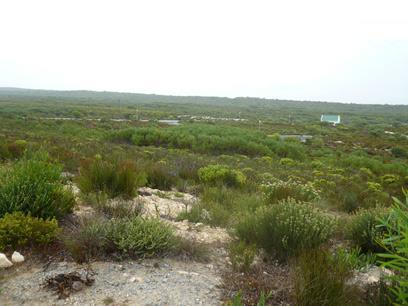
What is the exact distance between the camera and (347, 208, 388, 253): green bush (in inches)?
185

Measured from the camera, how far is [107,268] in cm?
365

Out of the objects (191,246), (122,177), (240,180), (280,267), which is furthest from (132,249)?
(240,180)

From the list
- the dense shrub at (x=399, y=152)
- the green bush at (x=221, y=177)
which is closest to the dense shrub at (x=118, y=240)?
the green bush at (x=221, y=177)

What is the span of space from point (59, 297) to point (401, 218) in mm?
2880

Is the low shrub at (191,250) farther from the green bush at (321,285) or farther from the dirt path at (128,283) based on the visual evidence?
the green bush at (321,285)

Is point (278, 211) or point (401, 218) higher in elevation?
point (401, 218)

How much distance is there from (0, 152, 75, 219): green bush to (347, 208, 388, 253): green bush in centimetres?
398

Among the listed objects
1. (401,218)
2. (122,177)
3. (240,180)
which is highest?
(401,218)

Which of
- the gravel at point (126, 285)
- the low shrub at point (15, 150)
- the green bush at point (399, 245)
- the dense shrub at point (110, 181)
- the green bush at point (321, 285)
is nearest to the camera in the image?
the green bush at point (399, 245)

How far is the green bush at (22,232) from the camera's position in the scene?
3857 millimetres

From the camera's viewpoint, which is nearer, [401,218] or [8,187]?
[401,218]

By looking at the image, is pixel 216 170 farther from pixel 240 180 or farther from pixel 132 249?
pixel 132 249

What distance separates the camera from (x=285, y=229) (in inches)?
167

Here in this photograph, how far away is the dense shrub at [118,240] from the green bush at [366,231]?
8.53 feet
